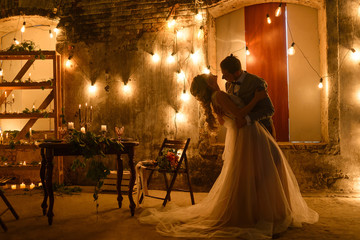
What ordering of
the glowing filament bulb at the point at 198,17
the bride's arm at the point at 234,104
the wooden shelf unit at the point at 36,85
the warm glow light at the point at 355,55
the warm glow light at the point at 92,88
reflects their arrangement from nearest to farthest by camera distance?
the bride's arm at the point at 234,104
the warm glow light at the point at 355,55
the glowing filament bulb at the point at 198,17
the wooden shelf unit at the point at 36,85
the warm glow light at the point at 92,88

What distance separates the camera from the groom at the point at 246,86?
135 inches

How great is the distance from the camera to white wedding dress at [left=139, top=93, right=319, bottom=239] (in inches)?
126

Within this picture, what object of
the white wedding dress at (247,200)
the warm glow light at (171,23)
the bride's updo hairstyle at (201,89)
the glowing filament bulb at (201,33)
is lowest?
the white wedding dress at (247,200)

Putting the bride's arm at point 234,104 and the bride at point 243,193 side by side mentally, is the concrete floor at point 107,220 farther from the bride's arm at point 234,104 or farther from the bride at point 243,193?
the bride's arm at point 234,104

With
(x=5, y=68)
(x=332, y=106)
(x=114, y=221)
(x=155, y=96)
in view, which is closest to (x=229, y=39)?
→ (x=155, y=96)

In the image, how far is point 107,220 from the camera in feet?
12.6

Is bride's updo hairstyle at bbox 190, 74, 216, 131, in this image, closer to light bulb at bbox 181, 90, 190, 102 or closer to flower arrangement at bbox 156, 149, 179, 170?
flower arrangement at bbox 156, 149, 179, 170

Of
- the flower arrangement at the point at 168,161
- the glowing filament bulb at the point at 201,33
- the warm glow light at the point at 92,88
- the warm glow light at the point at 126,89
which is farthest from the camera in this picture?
the warm glow light at the point at 92,88

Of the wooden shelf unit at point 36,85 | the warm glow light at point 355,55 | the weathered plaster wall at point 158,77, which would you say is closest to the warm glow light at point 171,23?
the weathered plaster wall at point 158,77

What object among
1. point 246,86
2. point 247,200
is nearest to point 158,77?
point 246,86

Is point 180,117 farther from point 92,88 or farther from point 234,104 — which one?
point 234,104

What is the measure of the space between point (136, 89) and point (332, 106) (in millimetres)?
3369

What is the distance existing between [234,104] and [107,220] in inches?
80.5

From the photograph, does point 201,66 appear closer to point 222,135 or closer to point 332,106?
point 222,135
